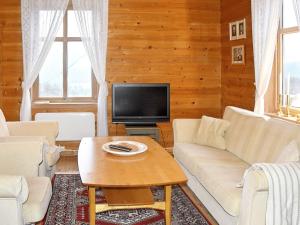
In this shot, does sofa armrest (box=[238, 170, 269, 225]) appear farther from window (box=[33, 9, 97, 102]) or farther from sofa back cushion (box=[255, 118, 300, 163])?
window (box=[33, 9, 97, 102])

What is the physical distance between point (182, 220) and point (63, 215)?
1.07 meters

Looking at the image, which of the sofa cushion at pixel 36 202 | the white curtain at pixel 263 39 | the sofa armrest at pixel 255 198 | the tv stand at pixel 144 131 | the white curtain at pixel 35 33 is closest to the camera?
the sofa armrest at pixel 255 198

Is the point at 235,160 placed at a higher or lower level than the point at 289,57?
lower

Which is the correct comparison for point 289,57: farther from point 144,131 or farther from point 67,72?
point 67,72

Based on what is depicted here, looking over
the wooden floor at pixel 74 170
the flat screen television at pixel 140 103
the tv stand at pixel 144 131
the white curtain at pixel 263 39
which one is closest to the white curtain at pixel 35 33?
the wooden floor at pixel 74 170

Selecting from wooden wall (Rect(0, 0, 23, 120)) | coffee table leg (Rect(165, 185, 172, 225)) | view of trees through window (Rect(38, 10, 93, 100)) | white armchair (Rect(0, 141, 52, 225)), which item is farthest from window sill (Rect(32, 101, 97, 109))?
coffee table leg (Rect(165, 185, 172, 225))

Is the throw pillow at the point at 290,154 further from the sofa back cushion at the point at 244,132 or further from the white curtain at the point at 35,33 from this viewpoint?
the white curtain at the point at 35,33

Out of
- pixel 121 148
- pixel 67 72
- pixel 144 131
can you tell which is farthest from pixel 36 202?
pixel 67 72

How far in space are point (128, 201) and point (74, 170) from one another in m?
2.28

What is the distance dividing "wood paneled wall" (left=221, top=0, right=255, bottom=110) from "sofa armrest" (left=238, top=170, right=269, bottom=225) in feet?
9.18

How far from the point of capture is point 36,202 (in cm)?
289

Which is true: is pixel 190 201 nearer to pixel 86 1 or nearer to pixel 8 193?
pixel 8 193

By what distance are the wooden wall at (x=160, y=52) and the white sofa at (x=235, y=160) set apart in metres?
1.62

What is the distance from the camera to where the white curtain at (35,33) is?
6027mm
